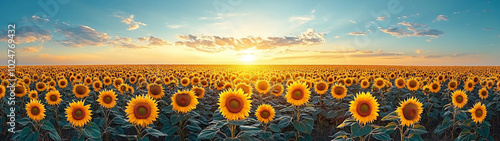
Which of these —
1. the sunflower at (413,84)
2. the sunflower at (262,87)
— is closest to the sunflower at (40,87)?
the sunflower at (262,87)

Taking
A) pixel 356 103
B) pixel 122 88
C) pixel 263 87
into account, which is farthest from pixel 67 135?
pixel 356 103

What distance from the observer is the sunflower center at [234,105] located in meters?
4.96

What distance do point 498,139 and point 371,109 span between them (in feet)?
21.6

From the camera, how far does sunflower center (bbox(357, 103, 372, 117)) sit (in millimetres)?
4941

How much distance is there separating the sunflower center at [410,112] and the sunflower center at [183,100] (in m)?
4.03

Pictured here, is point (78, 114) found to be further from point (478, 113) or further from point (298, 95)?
point (478, 113)

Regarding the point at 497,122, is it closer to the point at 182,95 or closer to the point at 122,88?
the point at 182,95

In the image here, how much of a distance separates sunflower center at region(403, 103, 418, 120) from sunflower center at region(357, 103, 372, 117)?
1.92ft

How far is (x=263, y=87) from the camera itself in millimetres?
9531

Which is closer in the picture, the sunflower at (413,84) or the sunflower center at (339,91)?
the sunflower center at (339,91)

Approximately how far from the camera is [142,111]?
17.1ft

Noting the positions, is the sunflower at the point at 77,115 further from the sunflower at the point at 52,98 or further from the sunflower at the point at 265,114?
the sunflower at the point at 265,114

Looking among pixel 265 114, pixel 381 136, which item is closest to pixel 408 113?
pixel 381 136

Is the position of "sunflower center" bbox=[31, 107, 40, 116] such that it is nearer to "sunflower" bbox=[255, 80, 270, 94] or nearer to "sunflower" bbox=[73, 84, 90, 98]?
"sunflower" bbox=[73, 84, 90, 98]
